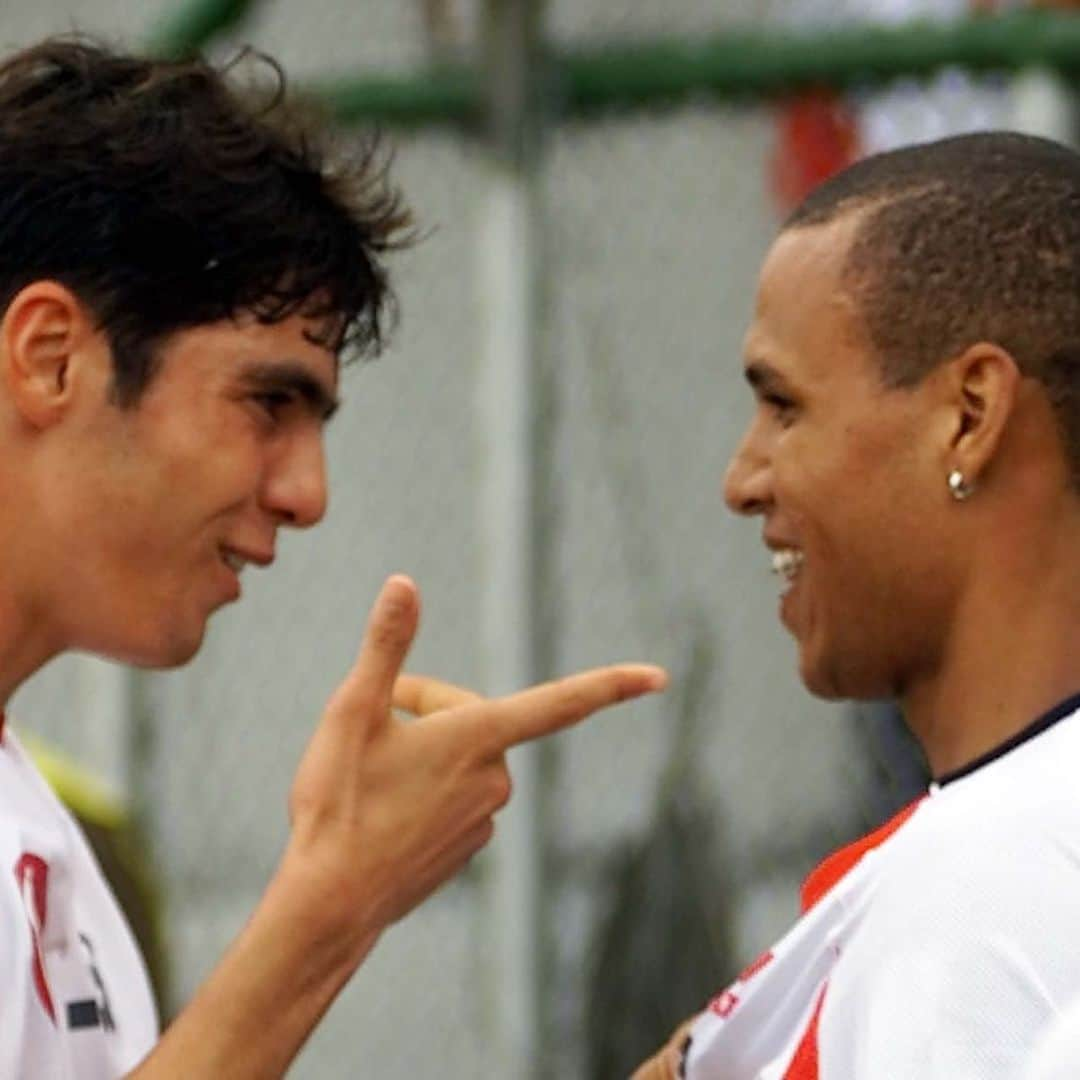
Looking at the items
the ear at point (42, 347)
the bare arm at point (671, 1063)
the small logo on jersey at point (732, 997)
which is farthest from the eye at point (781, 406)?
the ear at point (42, 347)

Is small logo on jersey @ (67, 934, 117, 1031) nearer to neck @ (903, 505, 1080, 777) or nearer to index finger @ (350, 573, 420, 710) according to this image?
index finger @ (350, 573, 420, 710)

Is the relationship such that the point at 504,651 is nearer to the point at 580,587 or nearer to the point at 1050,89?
the point at 580,587

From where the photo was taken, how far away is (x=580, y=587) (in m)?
4.86

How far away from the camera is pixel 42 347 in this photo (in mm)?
3080

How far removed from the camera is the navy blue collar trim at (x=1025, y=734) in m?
2.63

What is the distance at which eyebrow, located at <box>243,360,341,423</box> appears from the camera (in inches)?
124

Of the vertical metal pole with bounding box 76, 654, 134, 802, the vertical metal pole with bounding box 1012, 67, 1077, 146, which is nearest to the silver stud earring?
the vertical metal pole with bounding box 1012, 67, 1077, 146

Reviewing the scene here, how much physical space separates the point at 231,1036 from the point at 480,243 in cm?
214

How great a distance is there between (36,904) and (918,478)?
97 centimetres

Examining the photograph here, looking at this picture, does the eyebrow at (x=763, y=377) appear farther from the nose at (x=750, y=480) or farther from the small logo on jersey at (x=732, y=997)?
the small logo on jersey at (x=732, y=997)

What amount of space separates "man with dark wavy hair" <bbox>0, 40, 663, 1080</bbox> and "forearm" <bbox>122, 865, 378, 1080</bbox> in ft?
0.13

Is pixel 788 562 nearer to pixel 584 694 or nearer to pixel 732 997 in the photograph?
pixel 584 694

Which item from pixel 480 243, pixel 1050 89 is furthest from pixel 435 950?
pixel 1050 89

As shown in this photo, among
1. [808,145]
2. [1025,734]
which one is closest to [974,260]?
[1025,734]
